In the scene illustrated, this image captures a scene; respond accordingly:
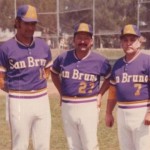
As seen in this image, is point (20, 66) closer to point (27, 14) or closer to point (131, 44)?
point (27, 14)

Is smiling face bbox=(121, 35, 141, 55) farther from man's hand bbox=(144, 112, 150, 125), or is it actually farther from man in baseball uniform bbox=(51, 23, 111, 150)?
man's hand bbox=(144, 112, 150, 125)

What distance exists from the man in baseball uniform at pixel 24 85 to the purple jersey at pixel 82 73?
0.29 meters

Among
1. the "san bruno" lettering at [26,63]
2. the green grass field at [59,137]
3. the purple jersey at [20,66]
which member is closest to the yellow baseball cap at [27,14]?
the purple jersey at [20,66]

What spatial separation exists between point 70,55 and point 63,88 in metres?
0.38

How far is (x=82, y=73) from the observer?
5.41 metres

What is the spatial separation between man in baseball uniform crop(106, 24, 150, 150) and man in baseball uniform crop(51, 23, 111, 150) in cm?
37

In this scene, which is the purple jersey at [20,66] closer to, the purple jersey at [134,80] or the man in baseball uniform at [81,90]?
the man in baseball uniform at [81,90]

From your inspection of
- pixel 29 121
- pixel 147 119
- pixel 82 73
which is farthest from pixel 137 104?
pixel 29 121

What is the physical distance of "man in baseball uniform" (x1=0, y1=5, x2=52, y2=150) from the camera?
5.23 metres

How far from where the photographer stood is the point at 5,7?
28.3m

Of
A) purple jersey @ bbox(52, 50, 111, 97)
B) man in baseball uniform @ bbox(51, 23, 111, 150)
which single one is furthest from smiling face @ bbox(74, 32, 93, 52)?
purple jersey @ bbox(52, 50, 111, 97)

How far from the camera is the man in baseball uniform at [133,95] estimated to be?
16.5 feet

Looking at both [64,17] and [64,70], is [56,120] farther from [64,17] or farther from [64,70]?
[64,17]

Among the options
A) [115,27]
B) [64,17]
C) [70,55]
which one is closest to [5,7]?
[64,17]
